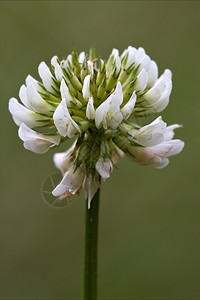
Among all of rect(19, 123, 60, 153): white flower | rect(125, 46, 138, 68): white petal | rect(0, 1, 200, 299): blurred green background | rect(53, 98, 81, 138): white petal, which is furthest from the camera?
rect(0, 1, 200, 299): blurred green background

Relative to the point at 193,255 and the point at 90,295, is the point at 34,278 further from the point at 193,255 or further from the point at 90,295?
the point at 90,295

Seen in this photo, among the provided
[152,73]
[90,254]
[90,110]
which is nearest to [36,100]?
[90,110]

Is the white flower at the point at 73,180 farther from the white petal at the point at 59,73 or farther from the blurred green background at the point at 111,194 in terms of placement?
the blurred green background at the point at 111,194

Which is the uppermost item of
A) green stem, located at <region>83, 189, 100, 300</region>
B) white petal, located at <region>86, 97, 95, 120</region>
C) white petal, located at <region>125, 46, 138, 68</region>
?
white petal, located at <region>125, 46, 138, 68</region>

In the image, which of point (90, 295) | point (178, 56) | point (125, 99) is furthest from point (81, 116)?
point (178, 56)

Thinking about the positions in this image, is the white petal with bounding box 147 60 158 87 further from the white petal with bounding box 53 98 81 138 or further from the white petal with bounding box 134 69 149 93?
the white petal with bounding box 53 98 81 138

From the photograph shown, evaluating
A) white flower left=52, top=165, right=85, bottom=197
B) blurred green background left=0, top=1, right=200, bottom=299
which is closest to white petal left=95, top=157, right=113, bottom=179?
white flower left=52, top=165, right=85, bottom=197

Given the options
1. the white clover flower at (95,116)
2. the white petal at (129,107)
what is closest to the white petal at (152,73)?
the white clover flower at (95,116)
